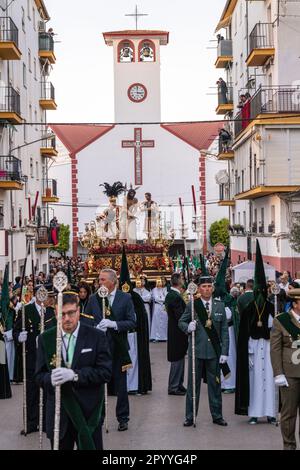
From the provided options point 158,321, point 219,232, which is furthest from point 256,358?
point 219,232

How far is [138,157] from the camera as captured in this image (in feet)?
204

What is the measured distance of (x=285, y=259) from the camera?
29.1 meters

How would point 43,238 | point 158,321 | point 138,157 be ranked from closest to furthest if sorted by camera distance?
1. point 158,321
2. point 43,238
3. point 138,157

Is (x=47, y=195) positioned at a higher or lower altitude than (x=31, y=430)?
higher

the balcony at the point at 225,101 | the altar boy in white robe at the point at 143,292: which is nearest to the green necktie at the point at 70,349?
the altar boy in white robe at the point at 143,292

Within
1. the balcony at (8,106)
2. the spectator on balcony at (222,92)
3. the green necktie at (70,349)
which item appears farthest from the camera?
the spectator on balcony at (222,92)

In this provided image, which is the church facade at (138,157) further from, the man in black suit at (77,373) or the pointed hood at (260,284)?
the man in black suit at (77,373)

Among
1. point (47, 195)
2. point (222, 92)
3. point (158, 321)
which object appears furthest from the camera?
point (47, 195)

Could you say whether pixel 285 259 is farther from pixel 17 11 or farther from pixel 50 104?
pixel 50 104

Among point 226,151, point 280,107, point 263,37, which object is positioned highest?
point 263,37

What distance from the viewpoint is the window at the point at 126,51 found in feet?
197

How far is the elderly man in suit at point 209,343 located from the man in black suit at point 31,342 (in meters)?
1.85

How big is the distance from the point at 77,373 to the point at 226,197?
Answer: 39.8 meters

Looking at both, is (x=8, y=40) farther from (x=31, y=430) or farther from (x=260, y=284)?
(x=31, y=430)
